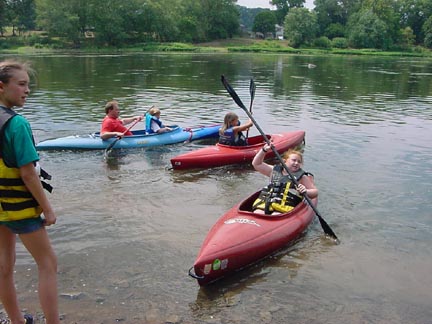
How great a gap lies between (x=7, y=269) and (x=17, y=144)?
0.99m

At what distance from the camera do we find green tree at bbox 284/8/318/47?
81.2 metres

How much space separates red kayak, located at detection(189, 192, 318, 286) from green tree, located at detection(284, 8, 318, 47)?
261 ft

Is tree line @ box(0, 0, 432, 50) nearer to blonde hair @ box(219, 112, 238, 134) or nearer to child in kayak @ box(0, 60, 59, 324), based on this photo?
blonde hair @ box(219, 112, 238, 134)

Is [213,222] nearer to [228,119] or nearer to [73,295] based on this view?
[73,295]

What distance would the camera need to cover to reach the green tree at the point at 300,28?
81.2 metres

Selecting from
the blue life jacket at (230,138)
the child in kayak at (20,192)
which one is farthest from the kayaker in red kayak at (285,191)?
the blue life jacket at (230,138)

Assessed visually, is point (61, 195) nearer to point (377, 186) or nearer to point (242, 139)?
point (242, 139)

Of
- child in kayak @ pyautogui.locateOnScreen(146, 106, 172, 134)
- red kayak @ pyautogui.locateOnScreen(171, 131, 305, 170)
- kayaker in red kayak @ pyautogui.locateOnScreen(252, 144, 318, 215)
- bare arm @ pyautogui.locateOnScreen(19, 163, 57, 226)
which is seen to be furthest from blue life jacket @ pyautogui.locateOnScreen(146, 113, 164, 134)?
bare arm @ pyautogui.locateOnScreen(19, 163, 57, 226)

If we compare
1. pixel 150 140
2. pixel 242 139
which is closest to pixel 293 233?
pixel 242 139

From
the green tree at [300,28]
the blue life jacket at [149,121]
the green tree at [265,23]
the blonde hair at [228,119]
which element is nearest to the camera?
the blonde hair at [228,119]

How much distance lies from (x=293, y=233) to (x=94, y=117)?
1007 cm

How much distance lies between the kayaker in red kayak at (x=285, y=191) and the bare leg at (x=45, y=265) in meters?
3.07

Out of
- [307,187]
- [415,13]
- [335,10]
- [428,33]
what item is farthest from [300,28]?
[307,187]

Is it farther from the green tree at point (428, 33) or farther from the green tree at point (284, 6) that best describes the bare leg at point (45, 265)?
the green tree at point (284, 6)
